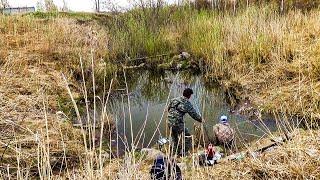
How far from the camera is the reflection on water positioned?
6.68 m

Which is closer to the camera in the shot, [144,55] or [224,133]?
[224,133]

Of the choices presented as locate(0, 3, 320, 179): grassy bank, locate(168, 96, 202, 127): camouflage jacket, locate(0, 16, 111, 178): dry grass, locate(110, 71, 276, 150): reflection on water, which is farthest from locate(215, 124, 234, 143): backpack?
locate(0, 16, 111, 178): dry grass

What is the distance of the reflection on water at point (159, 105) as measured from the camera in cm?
668

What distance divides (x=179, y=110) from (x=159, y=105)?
2572mm

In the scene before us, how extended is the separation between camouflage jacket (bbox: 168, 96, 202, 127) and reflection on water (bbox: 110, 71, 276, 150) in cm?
16

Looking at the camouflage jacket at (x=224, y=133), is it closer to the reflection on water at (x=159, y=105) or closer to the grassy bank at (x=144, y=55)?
the reflection on water at (x=159, y=105)

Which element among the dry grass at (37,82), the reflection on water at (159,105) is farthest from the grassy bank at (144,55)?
the reflection on water at (159,105)

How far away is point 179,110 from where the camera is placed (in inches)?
237

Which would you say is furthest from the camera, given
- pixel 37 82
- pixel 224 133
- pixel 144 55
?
pixel 144 55

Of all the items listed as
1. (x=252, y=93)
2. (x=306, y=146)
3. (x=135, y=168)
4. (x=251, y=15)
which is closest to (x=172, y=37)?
(x=251, y=15)

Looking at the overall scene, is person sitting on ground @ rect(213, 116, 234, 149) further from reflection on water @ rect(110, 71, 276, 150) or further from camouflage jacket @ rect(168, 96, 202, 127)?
camouflage jacket @ rect(168, 96, 202, 127)

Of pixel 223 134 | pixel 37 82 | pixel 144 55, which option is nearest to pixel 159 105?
pixel 37 82

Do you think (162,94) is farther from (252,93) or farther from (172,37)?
(172,37)

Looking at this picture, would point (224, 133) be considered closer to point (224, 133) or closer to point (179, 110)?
point (224, 133)
